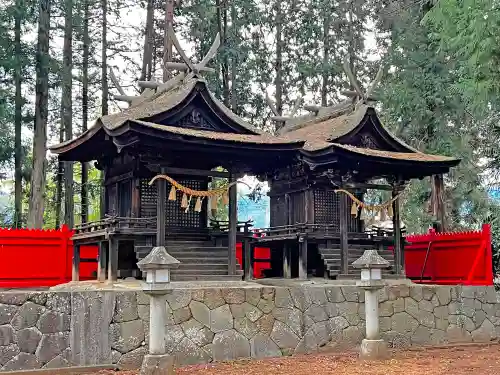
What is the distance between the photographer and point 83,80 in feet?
73.8

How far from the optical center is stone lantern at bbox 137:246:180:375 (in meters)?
8.98

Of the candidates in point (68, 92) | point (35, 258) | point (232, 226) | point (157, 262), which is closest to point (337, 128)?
point (232, 226)

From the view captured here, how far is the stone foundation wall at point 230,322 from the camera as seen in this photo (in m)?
10.1

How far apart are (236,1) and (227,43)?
1.78 m

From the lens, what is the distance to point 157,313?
29.8 feet

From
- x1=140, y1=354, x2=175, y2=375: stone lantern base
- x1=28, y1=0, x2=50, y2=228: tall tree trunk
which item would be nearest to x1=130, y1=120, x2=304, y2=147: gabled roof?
x1=140, y1=354, x2=175, y2=375: stone lantern base

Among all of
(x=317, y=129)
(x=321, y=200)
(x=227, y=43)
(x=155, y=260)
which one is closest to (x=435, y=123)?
(x=317, y=129)

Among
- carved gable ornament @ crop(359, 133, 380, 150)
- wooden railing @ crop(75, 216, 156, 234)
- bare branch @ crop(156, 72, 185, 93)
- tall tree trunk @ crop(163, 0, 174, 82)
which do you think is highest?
tall tree trunk @ crop(163, 0, 174, 82)

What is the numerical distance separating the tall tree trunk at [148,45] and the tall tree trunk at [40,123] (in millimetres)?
5044

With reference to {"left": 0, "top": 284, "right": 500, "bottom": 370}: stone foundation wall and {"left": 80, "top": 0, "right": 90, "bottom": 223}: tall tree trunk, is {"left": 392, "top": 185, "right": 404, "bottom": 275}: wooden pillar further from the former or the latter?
{"left": 80, "top": 0, "right": 90, "bottom": 223}: tall tree trunk

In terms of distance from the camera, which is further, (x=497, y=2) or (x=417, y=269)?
(x=417, y=269)

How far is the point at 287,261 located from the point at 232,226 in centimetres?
297

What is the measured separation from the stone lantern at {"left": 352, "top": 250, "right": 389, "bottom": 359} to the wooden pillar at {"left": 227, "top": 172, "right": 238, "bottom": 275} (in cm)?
284

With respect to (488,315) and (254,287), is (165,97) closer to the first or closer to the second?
(254,287)
